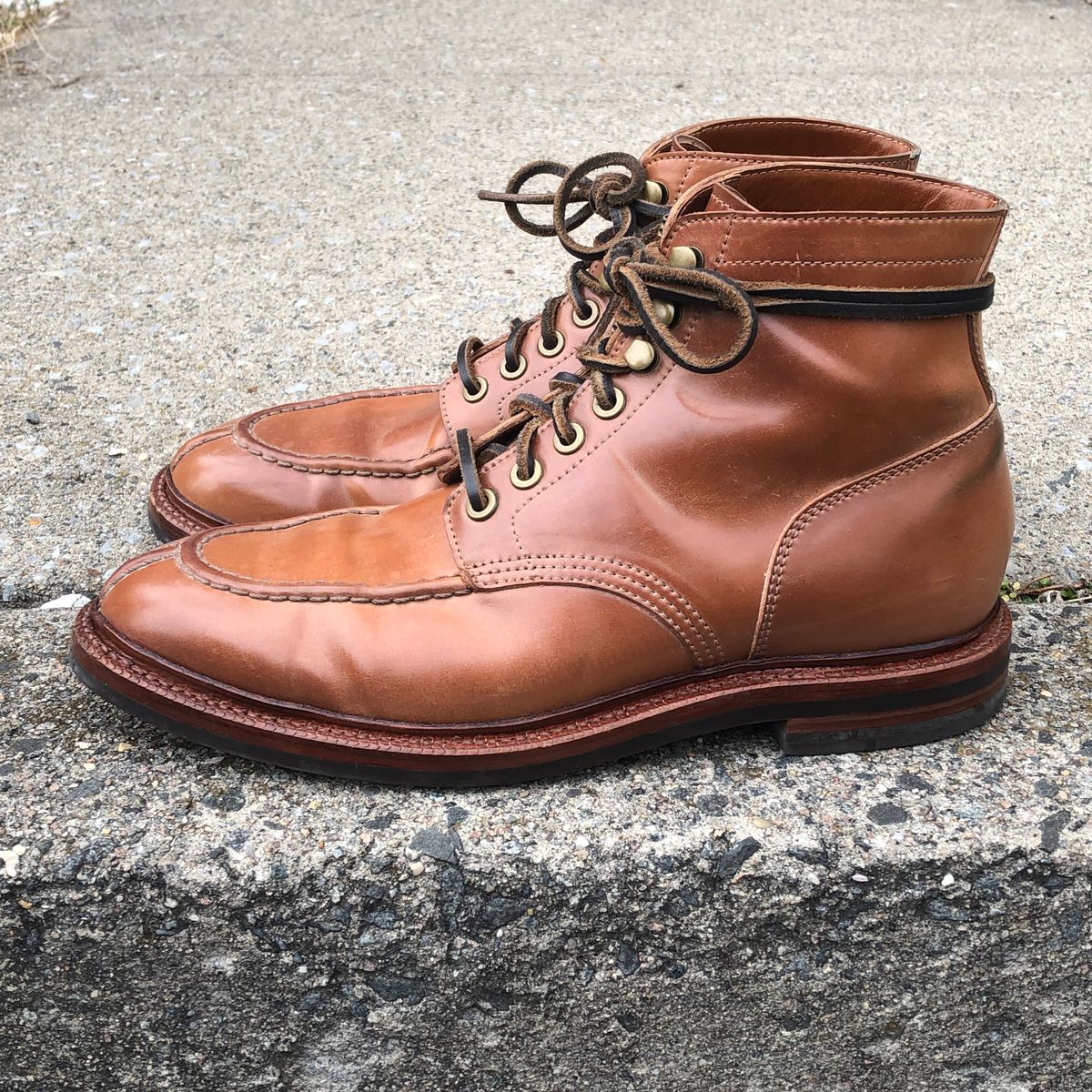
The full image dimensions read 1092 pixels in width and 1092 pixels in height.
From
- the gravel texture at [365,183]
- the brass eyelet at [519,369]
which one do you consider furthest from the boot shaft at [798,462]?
the gravel texture at [365,183]

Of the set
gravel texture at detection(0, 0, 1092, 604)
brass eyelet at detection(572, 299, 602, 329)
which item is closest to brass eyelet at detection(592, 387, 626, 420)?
brass eyelet at detection(572, 299, 602, 329)

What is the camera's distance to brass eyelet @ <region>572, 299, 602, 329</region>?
1.38m

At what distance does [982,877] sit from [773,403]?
0.55 meters

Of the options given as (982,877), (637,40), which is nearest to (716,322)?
(982,877)

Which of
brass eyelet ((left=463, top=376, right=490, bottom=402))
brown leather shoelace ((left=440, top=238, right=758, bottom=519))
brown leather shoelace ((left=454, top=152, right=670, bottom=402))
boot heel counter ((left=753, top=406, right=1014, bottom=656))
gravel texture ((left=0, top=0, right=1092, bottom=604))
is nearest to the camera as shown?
brown leather shoelace ((left=440, top=238, right=758, bottom=519))

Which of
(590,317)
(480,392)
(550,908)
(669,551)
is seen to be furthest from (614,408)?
(550,908)

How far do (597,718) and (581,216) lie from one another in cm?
71

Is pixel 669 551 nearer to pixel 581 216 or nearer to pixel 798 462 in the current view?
pixel 798 462

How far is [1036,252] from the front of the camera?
2.59 metres

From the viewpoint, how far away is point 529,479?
45.2 inches

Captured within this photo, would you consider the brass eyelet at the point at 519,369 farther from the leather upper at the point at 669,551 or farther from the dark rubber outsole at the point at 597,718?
the dark rubber outsole at the point at 597,718

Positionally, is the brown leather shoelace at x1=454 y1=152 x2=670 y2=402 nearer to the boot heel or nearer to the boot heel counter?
the boot heel counter

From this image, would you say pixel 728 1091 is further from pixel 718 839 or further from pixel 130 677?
pixel 130 677

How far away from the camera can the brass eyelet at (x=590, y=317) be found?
4.53 feet
